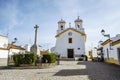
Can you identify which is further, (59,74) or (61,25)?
(61,25)

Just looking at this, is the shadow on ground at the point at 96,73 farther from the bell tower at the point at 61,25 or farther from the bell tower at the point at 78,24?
the bell tower at the point at 61,25

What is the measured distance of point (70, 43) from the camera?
113 ft

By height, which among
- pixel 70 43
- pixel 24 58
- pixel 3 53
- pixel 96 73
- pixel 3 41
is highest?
pixel 70 43

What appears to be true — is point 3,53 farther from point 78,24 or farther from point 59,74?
point 78,24

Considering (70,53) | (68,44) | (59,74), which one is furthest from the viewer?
(68,44)

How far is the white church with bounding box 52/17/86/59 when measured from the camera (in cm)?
3388

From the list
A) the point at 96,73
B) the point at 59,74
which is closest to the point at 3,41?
the point at 59,74

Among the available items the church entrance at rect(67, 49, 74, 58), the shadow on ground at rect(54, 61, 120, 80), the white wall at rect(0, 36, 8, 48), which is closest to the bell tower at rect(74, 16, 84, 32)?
the church entrance at rect(67, 49, 74, 58)

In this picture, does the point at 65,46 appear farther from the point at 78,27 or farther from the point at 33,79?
the point at 33,79

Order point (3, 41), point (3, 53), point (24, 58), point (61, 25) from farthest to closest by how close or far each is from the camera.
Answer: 1. point (61, 25)
2. point (3, 41)
3. point (3, 53)
4. point (24, 58)

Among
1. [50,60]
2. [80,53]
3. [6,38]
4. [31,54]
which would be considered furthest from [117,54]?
[6,38]

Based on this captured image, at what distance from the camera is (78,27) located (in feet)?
121

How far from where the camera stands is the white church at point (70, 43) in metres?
33.9

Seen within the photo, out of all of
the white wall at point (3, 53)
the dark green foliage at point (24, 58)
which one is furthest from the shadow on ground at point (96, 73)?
the white wall at point (3, 53)
